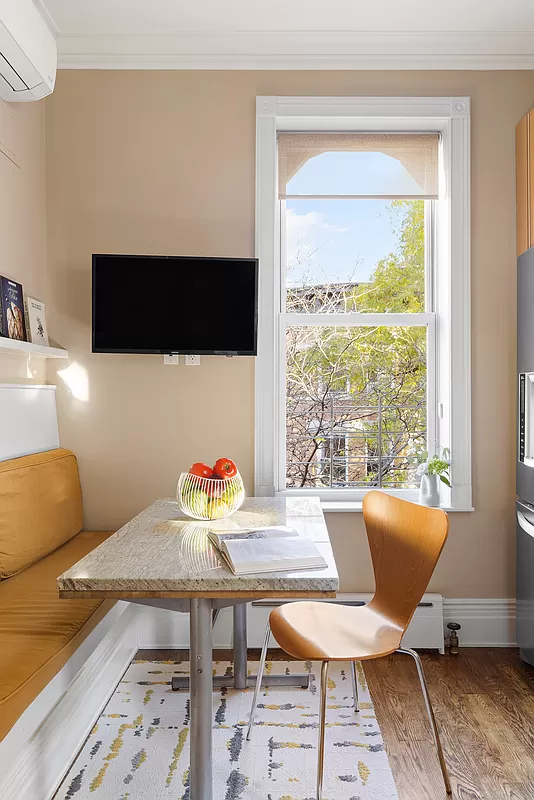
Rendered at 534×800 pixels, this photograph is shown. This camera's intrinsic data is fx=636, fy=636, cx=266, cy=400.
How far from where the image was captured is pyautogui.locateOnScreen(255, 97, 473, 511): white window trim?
3.00 metres

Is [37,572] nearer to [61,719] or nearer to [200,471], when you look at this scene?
[61,719]

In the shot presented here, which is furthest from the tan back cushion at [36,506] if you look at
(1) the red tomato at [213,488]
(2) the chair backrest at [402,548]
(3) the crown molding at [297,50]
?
(3) the crown molding at [297,50]

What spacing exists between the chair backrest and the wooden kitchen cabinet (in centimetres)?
142

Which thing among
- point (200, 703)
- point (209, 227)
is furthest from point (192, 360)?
point (200, 703)

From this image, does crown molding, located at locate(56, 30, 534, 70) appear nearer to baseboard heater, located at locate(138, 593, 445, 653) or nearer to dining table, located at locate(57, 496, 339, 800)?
dining table, located at locate(57, 496, 339, 800)

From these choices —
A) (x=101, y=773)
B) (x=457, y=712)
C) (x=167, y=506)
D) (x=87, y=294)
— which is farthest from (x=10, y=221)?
(x=457, y=712)

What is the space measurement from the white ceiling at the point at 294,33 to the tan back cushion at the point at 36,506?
189cm

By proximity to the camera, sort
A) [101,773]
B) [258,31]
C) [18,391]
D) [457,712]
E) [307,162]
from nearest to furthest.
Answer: [101,773] → [457,712] → [18,391] → [258,31] → [307,162]

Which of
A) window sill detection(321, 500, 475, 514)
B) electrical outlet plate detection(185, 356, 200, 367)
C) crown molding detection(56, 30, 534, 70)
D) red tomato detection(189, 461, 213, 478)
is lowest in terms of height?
window sill detection(321, 500, 475, 514)

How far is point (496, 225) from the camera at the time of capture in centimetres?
302

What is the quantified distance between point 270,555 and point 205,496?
1.77 feet

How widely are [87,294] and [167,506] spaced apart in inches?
46.0

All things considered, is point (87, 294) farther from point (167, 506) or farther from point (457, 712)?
point (457, 712)

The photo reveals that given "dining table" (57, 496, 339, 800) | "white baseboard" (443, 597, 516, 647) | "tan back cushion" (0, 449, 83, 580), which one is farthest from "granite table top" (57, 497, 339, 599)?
"white baseboard" (443, 597, 516, 647)
